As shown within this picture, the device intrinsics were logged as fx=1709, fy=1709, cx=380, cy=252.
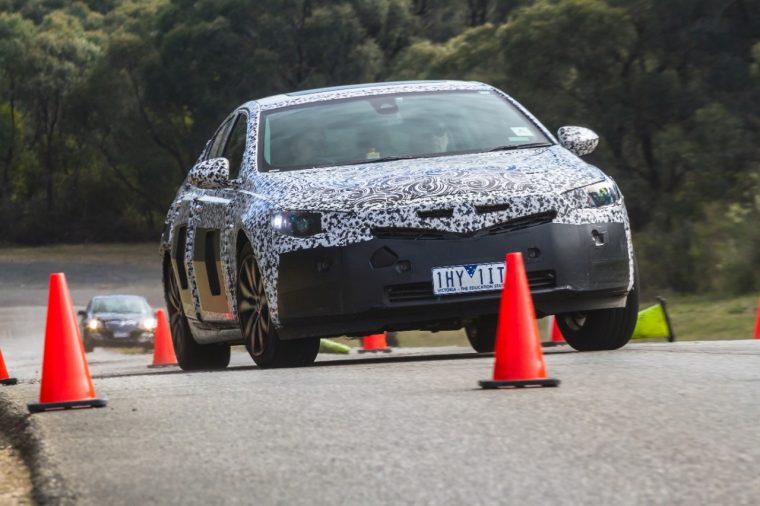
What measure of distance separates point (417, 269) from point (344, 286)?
40cm

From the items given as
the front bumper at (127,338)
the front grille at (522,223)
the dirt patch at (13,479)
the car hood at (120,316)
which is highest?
the front grille at (522,223)

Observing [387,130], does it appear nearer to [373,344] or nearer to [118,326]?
[373,344]

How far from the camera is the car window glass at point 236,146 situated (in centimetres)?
1055

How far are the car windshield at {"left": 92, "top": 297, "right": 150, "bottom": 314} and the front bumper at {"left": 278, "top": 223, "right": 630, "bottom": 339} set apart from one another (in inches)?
1011

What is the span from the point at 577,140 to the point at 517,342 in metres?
2.95

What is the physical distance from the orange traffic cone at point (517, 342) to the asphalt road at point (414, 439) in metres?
0.13

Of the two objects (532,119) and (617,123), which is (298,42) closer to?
(617,123)

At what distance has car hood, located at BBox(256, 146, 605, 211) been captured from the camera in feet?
29.7

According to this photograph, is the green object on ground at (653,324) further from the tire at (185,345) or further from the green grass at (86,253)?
the green grass at (86,253)

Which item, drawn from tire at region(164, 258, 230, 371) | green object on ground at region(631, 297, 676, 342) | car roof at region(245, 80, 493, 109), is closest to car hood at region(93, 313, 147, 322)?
green object on ground at region(631, 297, 676, 342)

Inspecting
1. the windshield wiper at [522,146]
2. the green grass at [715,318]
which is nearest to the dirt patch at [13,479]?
the windshield wiper at [522,146]

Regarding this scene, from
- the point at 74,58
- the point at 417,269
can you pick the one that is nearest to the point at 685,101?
the point at 417,269

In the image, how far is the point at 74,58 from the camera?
76.4m

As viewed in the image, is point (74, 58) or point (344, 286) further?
point (74, 58)
